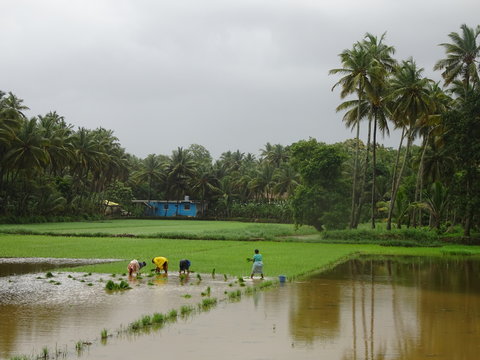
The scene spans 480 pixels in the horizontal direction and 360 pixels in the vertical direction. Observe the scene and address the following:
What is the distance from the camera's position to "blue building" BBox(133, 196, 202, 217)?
9425 cm

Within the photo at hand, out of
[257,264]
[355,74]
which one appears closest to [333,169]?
[355,74]

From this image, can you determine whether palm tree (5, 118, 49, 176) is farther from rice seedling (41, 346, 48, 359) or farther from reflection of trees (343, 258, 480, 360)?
rice seedling (41, 346, 48, 359)

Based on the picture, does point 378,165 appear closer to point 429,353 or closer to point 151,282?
point 151,282

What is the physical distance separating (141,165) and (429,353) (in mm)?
90468

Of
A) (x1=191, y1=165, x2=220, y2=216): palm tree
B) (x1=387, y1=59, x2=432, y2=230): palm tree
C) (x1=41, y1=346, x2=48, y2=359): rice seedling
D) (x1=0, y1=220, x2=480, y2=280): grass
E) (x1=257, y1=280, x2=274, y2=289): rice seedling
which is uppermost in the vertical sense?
(x1=387, y1=59, x2=432, y2=230): palm tree

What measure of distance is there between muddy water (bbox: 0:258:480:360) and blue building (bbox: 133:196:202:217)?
75.6 m

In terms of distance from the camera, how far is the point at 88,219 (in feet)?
241

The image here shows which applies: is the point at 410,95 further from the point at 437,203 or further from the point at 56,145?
the point at 56,145

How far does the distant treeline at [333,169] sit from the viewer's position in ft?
137

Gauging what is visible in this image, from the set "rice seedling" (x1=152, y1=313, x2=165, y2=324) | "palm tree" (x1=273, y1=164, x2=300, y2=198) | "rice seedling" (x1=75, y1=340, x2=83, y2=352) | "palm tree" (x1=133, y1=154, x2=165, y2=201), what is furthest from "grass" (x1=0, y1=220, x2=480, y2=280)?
"palm tree" (x1=133, y1=154, x2=165, y2=201)

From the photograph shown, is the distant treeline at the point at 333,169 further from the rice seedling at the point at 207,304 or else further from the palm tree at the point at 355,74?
the rice seedling at the point at 207,304

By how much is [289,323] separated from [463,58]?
3804 centimetres

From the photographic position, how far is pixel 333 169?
45.8m

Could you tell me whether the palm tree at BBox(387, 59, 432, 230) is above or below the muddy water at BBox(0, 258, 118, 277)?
above
